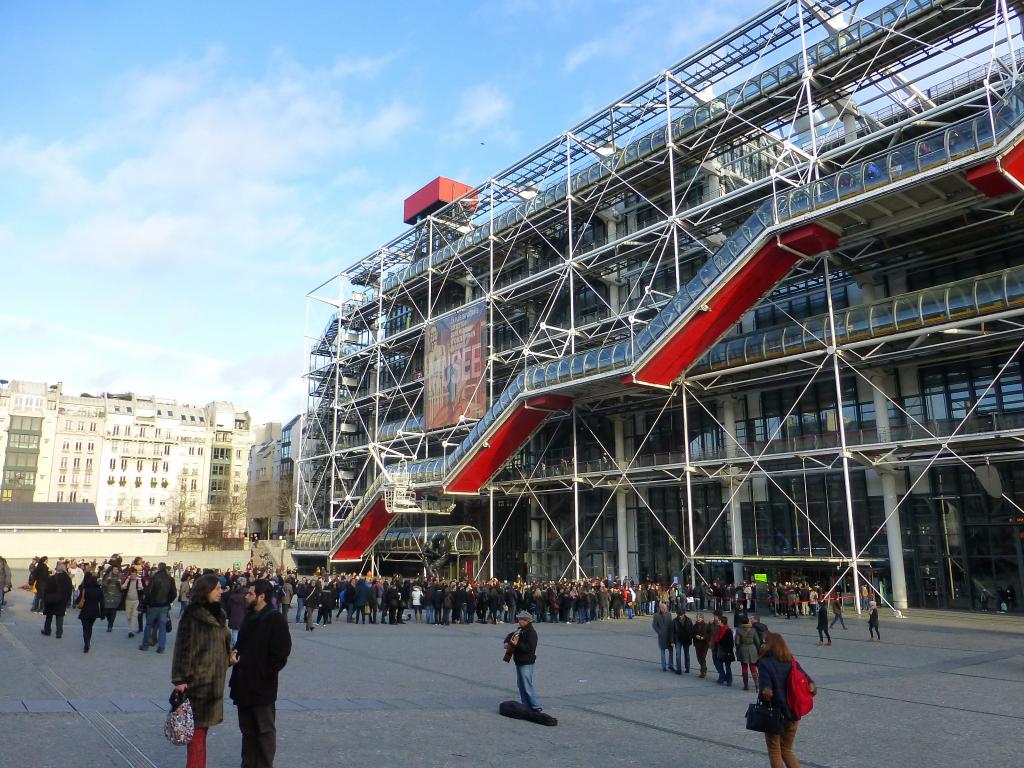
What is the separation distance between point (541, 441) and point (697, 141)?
1425 cm

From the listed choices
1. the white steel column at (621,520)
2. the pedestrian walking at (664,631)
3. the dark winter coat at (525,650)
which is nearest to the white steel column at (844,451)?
the white steel column at (621,520)

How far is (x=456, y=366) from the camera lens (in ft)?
123

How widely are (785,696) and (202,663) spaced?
12.7 ft

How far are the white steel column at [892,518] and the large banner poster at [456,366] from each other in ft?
55.0

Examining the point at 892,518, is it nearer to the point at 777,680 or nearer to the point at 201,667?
the point at 777,680

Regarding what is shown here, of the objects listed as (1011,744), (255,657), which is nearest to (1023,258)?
(1011,744)

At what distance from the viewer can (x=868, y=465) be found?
22844mm

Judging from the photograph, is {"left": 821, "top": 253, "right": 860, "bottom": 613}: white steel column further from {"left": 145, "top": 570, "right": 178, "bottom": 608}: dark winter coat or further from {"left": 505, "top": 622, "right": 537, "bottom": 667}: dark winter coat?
{"left": 145, "top": 570, "right": 178, "bottom": 608}: dark winter coat

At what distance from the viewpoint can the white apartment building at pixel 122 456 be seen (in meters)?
76.4

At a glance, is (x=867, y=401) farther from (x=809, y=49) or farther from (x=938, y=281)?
(x=809, y=49)

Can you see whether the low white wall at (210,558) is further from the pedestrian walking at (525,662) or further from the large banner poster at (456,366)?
the pedestrian walking at (525,662)

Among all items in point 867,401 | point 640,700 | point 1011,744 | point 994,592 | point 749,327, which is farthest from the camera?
point 749,327

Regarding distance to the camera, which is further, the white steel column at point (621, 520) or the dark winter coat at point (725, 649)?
the white steel column at point (621, 520)

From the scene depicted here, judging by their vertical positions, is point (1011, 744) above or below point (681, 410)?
below
